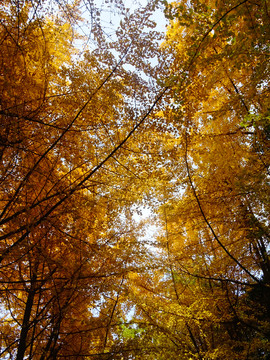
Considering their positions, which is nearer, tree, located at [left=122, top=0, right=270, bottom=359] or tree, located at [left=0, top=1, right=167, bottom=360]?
tree, located at [left=0, top=1, right=167, bottom=360]

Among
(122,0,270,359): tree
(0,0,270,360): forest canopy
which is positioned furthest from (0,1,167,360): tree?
(122,0,270,359): tree

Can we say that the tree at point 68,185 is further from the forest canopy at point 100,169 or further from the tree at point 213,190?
the tree at point 213,190

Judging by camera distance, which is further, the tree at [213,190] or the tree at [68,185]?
the tree at [213,190]

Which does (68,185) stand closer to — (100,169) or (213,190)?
Answer: (100,169)

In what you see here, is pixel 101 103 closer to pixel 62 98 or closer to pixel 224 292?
pixel 62 98

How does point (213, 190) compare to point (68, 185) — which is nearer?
point (68, 185)

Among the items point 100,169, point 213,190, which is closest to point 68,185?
point 100,169

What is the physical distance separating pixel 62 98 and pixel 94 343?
183 inches

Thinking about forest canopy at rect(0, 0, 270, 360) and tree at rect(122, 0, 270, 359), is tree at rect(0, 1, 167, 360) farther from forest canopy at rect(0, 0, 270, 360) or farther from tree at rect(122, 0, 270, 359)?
tree at rect(122, 0, 270, 359)

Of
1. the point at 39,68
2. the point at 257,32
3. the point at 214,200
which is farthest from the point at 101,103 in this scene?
the point at 214,200

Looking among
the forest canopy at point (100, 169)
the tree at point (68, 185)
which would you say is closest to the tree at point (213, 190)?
the forest canopy at point (100, 169)

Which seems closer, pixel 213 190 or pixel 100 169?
pixel 100 169

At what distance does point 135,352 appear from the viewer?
11.2ft

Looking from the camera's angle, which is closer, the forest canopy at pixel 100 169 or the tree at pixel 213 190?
the forest canopy at pixel 100 169
